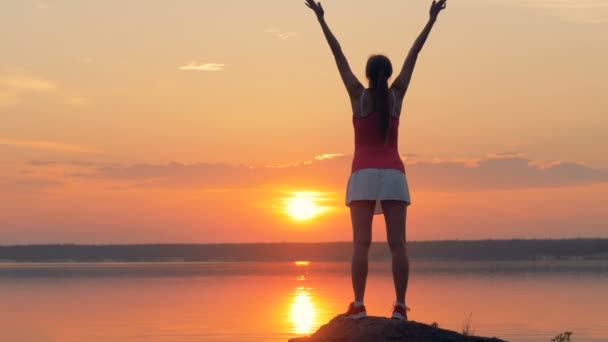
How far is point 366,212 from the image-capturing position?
1227cm

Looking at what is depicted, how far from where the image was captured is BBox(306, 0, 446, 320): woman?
1212 centimetres

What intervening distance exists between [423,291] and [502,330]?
23.1 m

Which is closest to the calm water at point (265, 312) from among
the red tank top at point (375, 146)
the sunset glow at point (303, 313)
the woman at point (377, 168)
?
the sunset glow at point (303, 313)

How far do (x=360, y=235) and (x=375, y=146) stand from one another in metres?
1.00

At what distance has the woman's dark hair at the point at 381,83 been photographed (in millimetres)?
12133

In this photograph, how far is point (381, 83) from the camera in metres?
12.2

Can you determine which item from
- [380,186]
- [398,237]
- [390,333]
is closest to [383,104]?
[380,186]

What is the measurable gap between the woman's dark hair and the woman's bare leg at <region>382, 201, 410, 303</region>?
2.49ft

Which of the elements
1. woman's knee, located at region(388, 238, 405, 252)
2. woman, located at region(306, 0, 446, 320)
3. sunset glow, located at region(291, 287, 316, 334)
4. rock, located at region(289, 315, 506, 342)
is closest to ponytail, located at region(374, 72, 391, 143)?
woman, located at region(306, 0, 446, 320)

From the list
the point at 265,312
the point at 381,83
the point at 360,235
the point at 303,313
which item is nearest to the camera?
the point at 381,83

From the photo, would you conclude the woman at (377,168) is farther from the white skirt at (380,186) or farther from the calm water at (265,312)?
the calm water at (265,312)

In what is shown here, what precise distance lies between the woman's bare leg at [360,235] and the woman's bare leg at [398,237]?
0.63 ft

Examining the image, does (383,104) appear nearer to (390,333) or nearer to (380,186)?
(380,186)

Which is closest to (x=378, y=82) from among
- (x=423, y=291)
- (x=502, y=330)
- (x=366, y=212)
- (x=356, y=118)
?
(x=356, y=118)
